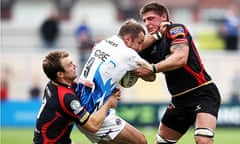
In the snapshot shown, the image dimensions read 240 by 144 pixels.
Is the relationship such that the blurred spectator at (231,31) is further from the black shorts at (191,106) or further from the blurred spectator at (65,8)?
the blurred spectator at (65,8)

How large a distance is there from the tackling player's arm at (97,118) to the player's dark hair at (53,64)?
2.03 ft

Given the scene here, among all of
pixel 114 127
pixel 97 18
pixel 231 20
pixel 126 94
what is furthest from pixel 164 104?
pixel 97 18

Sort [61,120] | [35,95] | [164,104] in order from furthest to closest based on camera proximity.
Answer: [35,95], [164,104], [61,120]

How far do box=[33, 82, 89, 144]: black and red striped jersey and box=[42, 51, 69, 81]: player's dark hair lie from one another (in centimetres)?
15

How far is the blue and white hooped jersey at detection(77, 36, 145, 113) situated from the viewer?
11047 millimetres

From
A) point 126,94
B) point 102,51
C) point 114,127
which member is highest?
point 102,51

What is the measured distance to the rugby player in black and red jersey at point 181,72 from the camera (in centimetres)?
1154

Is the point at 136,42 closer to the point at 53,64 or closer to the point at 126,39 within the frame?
the point at 126,39

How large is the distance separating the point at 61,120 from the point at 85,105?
47 cm

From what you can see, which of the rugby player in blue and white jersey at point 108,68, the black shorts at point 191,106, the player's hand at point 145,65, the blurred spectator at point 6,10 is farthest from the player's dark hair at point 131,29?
the blurred spectator at point 6,10

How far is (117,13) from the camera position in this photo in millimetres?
44562

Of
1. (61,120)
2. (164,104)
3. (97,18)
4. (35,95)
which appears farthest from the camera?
(97,18)

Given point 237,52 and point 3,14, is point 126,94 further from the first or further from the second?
point 3,14

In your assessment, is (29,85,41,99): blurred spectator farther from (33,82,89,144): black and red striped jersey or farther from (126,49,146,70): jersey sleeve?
(33,82,89,144): black and red striped jersey
